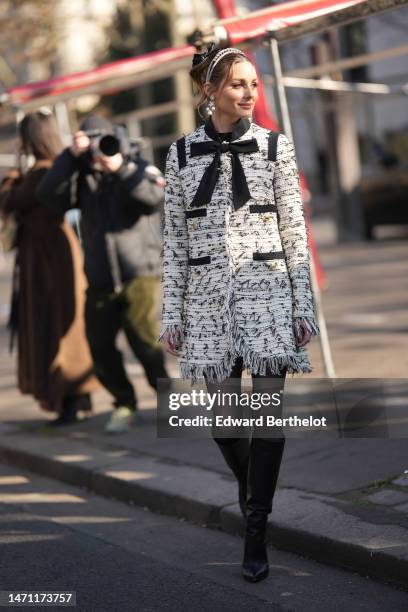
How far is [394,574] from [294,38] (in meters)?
3.40

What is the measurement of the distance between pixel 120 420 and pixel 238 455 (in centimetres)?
237

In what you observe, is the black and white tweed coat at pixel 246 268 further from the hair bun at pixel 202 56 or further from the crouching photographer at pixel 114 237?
the crouching photographer at pixel 114 237

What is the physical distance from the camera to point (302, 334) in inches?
163

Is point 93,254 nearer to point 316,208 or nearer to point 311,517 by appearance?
point 311,517

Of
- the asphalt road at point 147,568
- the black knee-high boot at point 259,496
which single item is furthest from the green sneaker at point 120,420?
the black knee-high boot at point 259,496

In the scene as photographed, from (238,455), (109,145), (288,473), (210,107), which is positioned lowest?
(288,473)

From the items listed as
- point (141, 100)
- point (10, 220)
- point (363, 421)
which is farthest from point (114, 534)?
point (141, 100)

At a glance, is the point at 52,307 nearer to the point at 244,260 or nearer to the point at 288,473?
the point at 288,473

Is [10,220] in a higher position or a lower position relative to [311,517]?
higher

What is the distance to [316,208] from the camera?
124ft

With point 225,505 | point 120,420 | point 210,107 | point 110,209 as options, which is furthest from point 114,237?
point 210,107

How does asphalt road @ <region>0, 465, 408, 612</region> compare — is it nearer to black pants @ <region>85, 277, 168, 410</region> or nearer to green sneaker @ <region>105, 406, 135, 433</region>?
green sneaker @ <region>105, 406, 135, 433</region>

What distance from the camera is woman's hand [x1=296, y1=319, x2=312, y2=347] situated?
13.5ft

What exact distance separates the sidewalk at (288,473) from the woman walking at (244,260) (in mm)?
426
